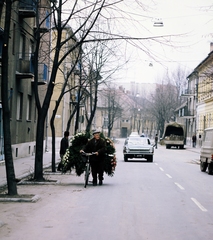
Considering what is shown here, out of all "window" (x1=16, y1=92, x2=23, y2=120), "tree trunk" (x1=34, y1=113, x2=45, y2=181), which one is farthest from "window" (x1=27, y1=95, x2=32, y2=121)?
"tree trunk" (x1=34, y1=113, x2=45, y2=181)

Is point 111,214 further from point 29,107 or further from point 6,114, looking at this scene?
point 29,107

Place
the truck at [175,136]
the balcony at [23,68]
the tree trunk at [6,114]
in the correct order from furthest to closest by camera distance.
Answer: the truck at [175,136] < the balcony at [23,68] < the tree trunk at [6,114]

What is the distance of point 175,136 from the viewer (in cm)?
6506

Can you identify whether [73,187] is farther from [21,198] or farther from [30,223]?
[30,223]

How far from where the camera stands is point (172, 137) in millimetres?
65125

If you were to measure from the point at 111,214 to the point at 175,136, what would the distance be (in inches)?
2171

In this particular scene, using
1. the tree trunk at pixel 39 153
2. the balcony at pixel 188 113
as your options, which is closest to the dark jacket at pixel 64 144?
the tree trunk at pixel 39 153

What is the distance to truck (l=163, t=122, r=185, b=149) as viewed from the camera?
64812 mm

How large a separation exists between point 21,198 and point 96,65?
23874 mm

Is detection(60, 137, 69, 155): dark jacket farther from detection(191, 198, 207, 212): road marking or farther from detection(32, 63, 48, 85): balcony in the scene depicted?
detection(32, 63, 48, 85): balcony

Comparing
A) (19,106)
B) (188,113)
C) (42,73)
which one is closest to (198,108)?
(188,113)

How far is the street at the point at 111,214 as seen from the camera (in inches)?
333

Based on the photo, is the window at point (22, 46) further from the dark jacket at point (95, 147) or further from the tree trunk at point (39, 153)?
the dark jacket at point (95, 147)

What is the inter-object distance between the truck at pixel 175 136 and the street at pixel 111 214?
48.4m
